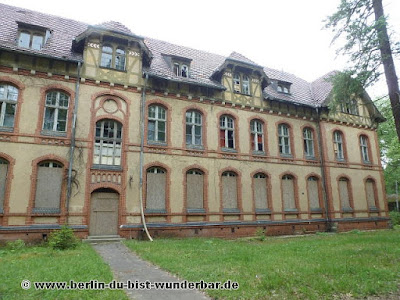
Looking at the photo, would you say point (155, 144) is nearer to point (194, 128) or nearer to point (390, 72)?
point (194, 128)

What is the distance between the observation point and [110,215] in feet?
46.1

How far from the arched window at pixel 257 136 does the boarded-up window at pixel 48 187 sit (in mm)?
11385

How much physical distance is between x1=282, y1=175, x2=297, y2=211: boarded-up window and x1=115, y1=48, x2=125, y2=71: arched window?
12273 millimetres

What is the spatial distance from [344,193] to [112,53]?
18.3 m

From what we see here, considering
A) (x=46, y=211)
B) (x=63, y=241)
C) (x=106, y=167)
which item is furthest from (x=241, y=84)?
(x=63, y=241)

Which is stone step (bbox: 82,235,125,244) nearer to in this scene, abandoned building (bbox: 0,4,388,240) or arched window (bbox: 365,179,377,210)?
abandoned building (bbox: 0,4,388,240)

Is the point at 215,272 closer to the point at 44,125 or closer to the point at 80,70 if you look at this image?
the point at 44,125

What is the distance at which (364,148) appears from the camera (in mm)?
23078

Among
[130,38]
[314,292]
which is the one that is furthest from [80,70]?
[314,292]

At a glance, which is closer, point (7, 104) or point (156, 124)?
point (7, 104)

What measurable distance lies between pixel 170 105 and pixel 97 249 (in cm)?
869

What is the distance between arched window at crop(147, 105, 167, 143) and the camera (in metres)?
15.8

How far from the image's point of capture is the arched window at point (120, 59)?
15688 mm

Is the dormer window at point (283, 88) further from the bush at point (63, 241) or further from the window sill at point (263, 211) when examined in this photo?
the bush at point (63, 241)
